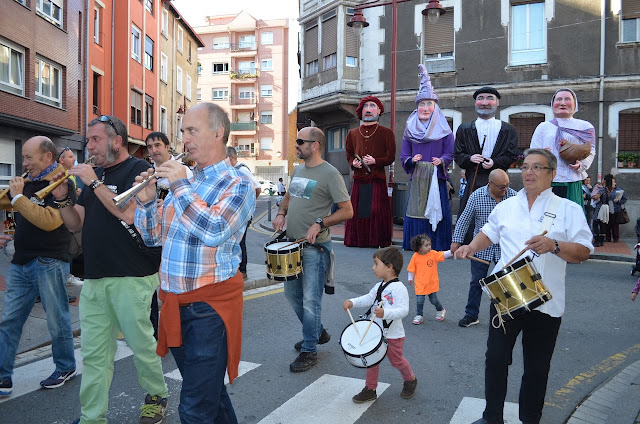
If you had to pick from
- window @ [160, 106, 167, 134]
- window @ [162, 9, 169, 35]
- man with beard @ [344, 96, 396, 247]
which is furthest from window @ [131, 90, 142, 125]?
man with beard @ [344, 96, 396, 247]

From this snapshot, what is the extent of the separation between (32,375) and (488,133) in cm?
568

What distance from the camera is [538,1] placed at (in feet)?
60.1

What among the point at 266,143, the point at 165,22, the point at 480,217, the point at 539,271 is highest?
the point at 165,22

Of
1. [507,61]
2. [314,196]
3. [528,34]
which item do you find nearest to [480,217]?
[314,196]

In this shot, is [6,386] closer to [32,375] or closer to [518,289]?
[32,375]

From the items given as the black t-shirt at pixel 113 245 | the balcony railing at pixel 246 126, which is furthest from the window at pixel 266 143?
the black t-shirt at pixel 113 245

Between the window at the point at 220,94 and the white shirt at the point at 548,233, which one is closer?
the white shirt at the point at 548,233

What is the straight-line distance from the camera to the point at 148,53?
99.5 feet

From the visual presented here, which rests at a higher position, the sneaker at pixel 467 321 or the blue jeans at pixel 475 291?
the blue jeans at pixel 475 291

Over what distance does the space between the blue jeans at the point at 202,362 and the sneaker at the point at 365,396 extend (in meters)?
1.63

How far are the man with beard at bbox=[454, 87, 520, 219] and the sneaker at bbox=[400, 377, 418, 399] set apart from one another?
332 centimetres

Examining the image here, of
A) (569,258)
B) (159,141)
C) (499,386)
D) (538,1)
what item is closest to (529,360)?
(499,386)

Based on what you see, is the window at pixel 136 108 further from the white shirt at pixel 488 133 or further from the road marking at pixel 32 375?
the road marking at pixel 32 375

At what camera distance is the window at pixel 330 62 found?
2148cm
